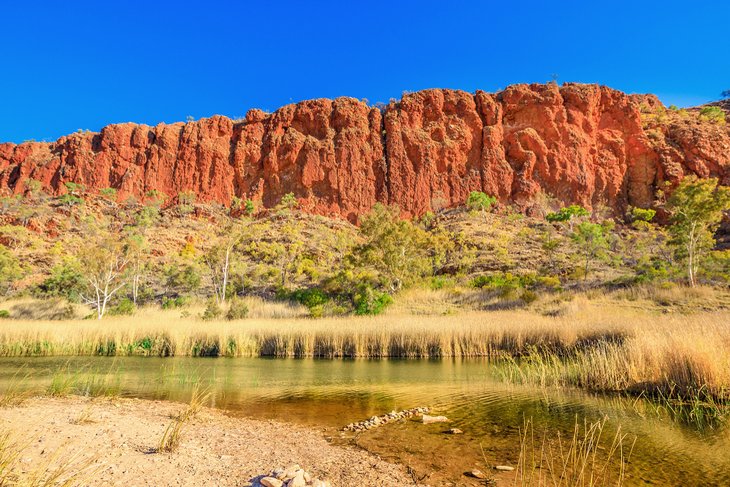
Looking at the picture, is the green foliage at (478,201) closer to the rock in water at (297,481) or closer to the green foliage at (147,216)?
the green foliage at (147,216)

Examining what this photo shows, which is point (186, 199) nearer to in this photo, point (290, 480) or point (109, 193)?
point (109, 193)

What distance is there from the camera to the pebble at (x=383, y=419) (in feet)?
22.6

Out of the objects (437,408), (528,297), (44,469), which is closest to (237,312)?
(528,297)

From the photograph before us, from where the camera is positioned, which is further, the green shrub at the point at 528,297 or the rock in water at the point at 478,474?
the green shrub at the point at 528,297

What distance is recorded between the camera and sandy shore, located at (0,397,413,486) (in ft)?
14.4

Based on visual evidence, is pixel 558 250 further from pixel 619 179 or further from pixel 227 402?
pixel 227 402

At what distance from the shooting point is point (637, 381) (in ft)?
29.5

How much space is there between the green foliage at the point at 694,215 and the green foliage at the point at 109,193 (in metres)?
63.4

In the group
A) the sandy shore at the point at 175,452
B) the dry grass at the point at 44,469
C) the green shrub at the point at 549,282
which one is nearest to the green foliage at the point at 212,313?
the sandy shore at the point at 175,452

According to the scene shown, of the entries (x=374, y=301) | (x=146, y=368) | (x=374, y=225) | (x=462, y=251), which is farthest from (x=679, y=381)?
(x=462, y=251)

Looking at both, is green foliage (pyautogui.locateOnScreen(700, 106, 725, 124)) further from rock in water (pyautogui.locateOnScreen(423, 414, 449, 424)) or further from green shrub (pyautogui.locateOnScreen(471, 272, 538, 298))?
rock in water (pyautogui.locateOnScreen(423, 414, 449, 424))

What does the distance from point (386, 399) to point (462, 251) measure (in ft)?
121

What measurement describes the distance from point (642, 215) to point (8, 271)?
64.5 meters

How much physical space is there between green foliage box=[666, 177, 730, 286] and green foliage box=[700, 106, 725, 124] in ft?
160
